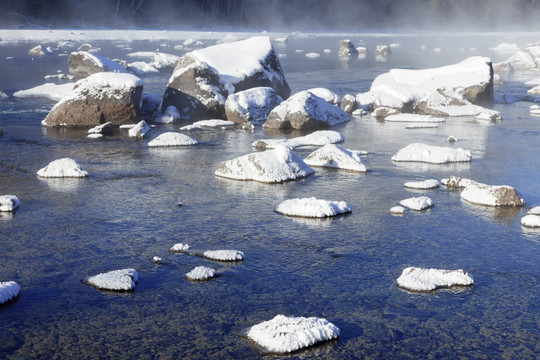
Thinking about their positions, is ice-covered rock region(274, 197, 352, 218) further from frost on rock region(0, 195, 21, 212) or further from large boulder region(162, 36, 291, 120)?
large boulder region(162, 36, 291, 120)

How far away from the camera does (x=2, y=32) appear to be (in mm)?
45406

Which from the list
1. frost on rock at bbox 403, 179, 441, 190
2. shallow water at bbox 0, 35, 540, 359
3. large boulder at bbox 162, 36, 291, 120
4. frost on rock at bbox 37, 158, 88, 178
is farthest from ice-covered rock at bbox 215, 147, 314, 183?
large boulder at bbox 162, 36, 291, 120

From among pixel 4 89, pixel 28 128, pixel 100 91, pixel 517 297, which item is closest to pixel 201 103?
pixel 100 91

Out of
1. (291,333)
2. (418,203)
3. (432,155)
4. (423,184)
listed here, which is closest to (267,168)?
(423,184)

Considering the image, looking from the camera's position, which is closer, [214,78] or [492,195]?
[492,195]

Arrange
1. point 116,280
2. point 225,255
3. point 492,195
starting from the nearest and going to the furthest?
point 116,280
point 225,255
point 492,195

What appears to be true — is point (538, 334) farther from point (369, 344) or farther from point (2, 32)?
Answer: point (2, 32)

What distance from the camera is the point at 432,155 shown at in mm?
10320

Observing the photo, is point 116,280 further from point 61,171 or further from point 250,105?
point 250,105

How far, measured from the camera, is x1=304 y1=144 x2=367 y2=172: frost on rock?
32.1ft

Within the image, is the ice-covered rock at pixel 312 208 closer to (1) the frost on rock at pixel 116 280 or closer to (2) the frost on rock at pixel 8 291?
(1) the frost on rock at pixel 116 280

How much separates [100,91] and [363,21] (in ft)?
220

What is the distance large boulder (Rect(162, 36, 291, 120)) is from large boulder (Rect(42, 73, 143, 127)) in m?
1.52

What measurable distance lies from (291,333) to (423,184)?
→ 15.0 feet
